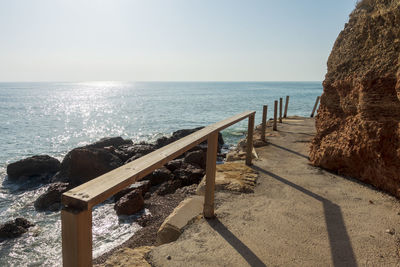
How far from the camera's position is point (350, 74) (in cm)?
496

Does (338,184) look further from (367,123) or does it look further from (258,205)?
(258,205)

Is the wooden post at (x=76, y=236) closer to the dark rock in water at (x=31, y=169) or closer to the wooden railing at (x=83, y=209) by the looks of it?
the wooden railing at (x=83, y=209)

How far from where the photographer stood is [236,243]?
281cm

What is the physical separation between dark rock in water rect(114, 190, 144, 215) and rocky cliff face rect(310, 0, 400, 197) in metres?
4.64

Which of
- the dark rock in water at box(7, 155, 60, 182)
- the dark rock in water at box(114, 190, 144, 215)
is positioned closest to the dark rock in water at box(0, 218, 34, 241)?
the dark rock in water at box(114, 190, 144, 215)

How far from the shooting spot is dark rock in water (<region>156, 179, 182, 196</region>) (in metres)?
8.27

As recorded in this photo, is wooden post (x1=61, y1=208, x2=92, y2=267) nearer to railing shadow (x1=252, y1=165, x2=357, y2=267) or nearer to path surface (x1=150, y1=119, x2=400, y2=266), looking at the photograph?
path surface (x1=150, y1=119, x2=400, y2=266)

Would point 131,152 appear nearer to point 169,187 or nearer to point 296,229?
point 169,187

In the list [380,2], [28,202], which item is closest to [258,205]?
[380,2]

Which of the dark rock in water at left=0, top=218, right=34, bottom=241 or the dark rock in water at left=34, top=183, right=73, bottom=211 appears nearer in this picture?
the dark rock in water at left=0, top=218, right=34, bottom=241

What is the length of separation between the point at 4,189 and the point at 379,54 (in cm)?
1282

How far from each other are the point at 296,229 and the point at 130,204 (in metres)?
5.08

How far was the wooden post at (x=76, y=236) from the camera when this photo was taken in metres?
1.24

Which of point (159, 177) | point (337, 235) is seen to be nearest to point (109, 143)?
point (159, 177)
